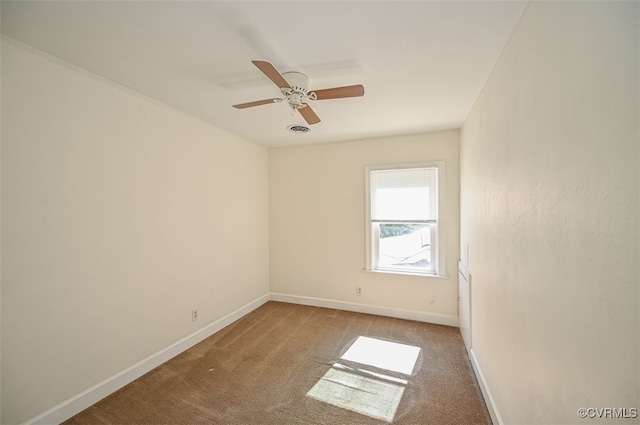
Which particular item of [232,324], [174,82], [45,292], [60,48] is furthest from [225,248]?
[60,48]

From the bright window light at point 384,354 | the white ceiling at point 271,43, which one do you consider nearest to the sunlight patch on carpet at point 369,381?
the bright window light at point 384,354

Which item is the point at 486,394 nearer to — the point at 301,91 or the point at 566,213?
the point at 566,213

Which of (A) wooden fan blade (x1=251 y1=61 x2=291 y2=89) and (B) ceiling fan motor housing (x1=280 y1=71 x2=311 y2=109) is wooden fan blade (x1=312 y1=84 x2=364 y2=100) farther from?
(A) wooden fan blade (x1=251 y1=61 x2=291 y2=89)

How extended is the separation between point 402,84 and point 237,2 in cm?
131

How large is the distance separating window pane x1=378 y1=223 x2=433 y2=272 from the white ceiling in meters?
1.67

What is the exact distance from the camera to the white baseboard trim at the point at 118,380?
5.51 ft

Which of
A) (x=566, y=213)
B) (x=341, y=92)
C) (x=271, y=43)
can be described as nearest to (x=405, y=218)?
(x=341, y=92)

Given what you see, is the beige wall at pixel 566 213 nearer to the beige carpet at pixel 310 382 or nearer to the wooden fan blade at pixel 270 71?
the beige carpet at pixel 310 382

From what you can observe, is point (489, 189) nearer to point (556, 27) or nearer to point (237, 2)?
point (556, 27)

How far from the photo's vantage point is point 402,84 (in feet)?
6.57

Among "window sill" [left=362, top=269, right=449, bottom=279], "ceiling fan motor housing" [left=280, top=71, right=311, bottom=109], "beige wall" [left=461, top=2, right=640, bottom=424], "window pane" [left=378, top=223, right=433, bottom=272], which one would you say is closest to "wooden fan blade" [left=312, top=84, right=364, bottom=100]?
"ceiling fan motor housing" [left=280, top=71, right=311, bottom=109]

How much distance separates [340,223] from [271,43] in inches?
101

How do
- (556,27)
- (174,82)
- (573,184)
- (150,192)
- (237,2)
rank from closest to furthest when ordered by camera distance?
(573,184) → (556,27) → (237,2) → (174,82) → (150,192)

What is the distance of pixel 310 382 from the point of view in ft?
7.06
